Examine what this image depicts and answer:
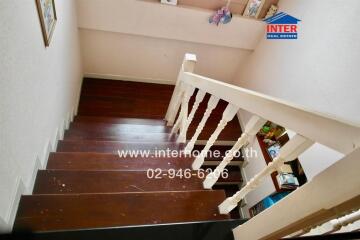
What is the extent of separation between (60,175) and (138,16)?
2.10 meters

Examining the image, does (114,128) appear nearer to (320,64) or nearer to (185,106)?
(185,106)

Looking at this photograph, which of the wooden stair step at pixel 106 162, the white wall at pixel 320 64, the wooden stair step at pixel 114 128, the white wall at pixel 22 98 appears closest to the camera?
the white wall at pixel 22 98

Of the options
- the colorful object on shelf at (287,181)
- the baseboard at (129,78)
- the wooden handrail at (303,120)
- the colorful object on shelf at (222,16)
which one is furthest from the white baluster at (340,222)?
the baseboard at (129,78)

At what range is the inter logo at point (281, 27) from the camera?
8.40 feet

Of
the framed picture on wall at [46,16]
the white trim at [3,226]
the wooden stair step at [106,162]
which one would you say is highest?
the framed picture on wall at [46,16]

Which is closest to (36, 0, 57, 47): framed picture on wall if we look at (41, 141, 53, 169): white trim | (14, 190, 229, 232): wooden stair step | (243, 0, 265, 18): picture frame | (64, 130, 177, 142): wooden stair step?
(41, 141, 53, 169): white trim

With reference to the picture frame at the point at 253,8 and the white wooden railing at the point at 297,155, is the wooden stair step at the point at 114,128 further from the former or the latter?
the picture frame at the point at 253,8

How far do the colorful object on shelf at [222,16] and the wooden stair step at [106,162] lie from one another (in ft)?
6.18

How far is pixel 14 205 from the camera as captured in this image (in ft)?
3.46

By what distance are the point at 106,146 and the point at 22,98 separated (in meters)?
1.01

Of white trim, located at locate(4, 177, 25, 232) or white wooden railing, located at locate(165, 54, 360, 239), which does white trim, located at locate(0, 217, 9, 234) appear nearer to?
white trim, located at locate(4, 177, 25, 232)

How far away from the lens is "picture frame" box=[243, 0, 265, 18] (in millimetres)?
2800

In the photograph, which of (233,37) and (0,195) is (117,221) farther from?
(233,37)

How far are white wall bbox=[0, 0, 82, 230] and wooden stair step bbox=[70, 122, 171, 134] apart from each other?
2.68 feet
